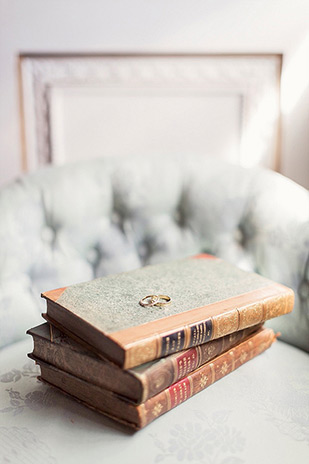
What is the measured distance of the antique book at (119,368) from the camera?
58 centimetres

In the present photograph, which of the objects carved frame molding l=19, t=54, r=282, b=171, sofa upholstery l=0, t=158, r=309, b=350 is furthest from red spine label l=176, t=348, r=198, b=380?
carved frame molding l=19, t=54, r=282, b=171

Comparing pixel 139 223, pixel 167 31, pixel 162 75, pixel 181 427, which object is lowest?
pixel 181 427

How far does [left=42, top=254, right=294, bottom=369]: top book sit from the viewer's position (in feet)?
1.90

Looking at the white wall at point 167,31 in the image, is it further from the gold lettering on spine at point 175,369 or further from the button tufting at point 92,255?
the gold lettering on spine at point 175,369

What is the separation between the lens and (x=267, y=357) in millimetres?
797

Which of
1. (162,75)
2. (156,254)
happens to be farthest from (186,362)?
(162,75)

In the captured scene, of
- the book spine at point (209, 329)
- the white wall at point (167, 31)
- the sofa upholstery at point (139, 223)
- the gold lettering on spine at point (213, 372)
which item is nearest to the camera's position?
the book spine at point (209, 329)

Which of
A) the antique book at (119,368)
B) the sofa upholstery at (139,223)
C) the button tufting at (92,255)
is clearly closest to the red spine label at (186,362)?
the antique book at (119,368)

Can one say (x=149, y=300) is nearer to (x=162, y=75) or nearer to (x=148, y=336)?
(x=148, y=336)

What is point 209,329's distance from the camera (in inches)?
25.1

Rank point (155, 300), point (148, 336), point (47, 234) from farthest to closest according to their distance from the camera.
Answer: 1. point (47, 234)
2. point (155, 300)
3. point (148, 336)

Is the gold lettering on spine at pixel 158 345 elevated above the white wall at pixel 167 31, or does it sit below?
below

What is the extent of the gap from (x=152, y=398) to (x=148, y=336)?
0.10m

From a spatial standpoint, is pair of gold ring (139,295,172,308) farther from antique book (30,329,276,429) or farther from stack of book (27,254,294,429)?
antique book (30,329,276,429)
